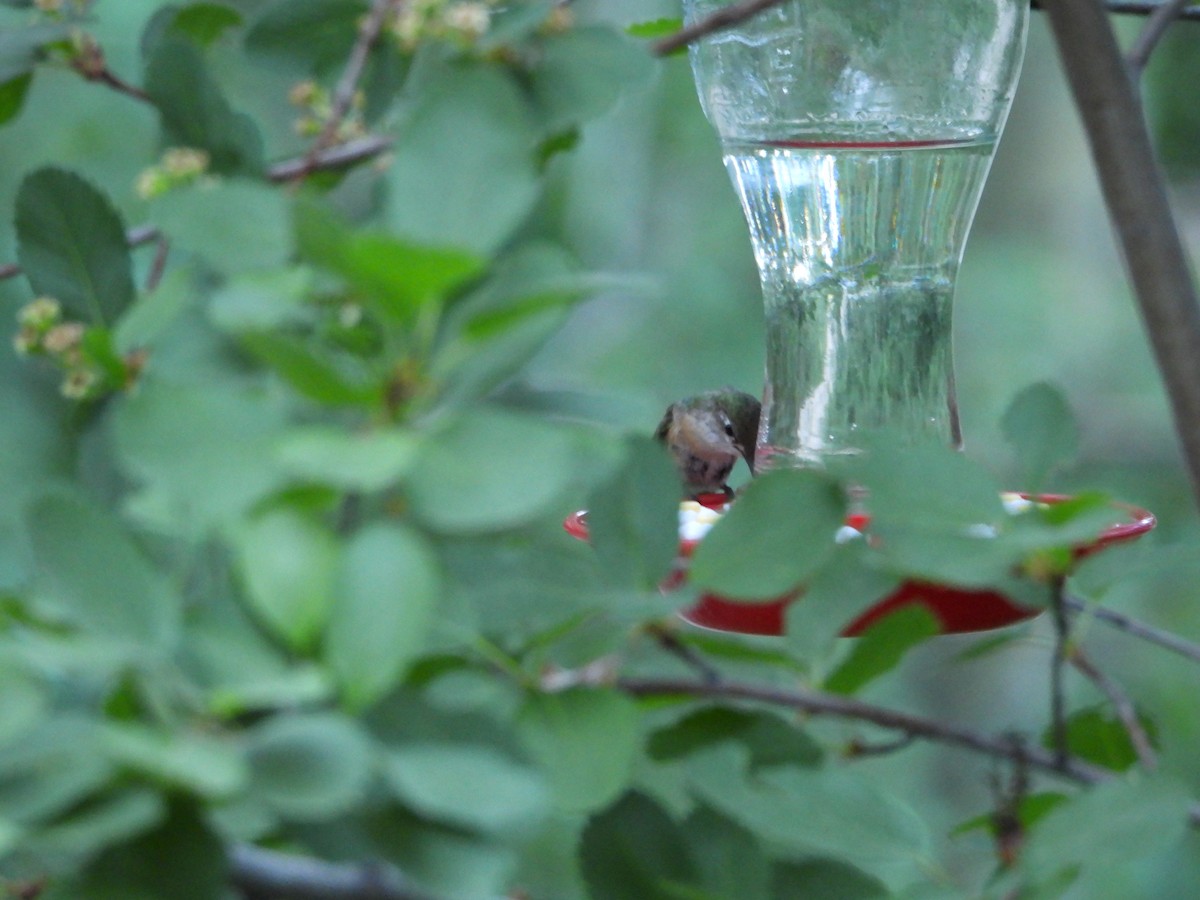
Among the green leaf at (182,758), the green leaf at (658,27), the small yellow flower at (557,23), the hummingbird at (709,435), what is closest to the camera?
the green leaf at (182,758)

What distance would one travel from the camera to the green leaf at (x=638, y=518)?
20.8 inches

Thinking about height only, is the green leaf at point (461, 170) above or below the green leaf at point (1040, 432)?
above

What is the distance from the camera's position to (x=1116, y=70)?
67 centimetres

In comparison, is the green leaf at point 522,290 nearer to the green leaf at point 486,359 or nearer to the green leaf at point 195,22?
the green leaf at point 486,359

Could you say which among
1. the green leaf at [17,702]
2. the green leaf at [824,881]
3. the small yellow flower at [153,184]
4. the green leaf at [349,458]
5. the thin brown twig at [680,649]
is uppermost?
the small yellow flower at [153,184]

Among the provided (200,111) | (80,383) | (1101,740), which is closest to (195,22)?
(200,111)

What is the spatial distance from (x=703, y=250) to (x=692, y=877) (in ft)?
12.7

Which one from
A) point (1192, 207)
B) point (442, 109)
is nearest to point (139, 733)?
point (442, 109)

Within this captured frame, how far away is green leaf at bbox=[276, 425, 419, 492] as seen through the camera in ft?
1.16

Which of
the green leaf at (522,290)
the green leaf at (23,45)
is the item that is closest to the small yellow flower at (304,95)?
the green leaf at (23,45)

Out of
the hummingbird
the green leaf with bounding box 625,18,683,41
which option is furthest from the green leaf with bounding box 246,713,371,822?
the hummingbird

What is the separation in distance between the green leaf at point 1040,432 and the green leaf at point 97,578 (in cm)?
43

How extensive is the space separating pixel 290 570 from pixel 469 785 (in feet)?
0.24

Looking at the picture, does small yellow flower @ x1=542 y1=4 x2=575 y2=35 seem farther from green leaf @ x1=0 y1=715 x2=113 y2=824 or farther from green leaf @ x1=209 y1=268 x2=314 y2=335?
green leaf @ x1=0 y1=715 x2=113 y2=824
